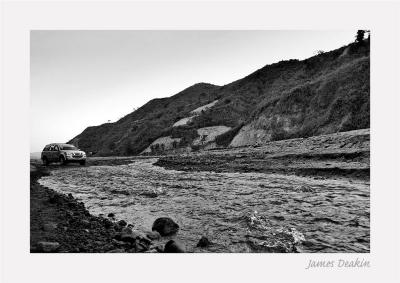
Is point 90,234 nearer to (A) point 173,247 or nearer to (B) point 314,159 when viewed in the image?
(A) point 173,247

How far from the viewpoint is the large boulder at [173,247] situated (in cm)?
677

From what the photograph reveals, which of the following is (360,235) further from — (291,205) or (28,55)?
(28,55)

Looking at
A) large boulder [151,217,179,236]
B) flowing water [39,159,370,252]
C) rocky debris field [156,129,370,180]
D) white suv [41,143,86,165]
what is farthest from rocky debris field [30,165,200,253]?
white suv [41,143,86,165]

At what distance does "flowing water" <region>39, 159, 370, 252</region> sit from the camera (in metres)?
7.16

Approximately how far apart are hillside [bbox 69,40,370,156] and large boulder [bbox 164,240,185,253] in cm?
2030

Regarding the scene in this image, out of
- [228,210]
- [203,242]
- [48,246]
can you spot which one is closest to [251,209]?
[228,210]

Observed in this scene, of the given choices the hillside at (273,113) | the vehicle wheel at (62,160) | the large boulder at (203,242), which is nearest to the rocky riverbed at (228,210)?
the large boulder at (203,242)

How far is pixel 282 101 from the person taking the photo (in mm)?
37500

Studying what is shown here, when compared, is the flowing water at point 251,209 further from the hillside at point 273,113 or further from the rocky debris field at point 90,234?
the hillside at point 273,113

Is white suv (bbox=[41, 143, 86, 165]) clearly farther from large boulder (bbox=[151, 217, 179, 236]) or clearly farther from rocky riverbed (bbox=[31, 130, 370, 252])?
large boulder (bbox=[151, 217, 179, 236])

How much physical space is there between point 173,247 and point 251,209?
3341mm

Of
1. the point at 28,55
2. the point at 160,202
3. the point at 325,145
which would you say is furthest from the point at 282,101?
the point at 28,55

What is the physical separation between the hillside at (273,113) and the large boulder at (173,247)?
799 inches
